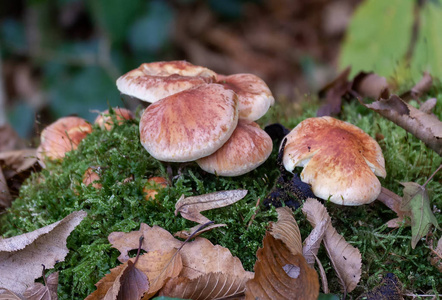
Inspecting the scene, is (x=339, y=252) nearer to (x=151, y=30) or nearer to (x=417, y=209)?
(x=417, y=209)

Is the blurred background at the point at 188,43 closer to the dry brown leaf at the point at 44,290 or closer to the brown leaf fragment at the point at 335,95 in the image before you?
the brown leaf fragment at the point at 335,95

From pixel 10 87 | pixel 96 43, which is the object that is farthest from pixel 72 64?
pixel 10 87

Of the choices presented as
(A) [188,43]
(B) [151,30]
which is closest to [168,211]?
(B) [151,30]

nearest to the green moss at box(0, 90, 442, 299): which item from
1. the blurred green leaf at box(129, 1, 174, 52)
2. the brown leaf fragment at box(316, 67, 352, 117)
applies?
the brown leaf fragment at box(316, 67, 352, 117)

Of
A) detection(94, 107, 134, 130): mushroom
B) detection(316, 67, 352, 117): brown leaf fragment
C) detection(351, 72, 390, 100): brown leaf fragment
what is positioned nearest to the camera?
detection(94, 107, 134, 130): mushroom

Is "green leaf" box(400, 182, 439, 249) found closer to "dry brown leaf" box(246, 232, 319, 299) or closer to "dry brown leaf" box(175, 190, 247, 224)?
"dry brown leaf" box(246, 232, 319, 299)

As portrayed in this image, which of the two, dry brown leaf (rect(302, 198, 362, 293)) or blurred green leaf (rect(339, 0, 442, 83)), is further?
blurred green leaf (rect(339, 0, 442, 83))
